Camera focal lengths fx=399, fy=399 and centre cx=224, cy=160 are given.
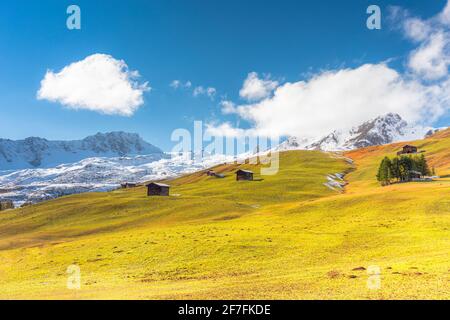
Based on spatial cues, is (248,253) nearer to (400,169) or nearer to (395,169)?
(395,169)

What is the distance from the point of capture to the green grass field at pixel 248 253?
29.1m

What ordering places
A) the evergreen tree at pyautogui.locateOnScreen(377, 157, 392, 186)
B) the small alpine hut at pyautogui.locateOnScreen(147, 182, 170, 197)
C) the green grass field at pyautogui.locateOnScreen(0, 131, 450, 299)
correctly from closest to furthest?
the green grass field at pyautogui.locateOnScreen(0, 131, 450, 299), the evergreen tree at pyautogui.locateOnScreen(377, 157, 392, 186), the small alpine hut at pyautogui.locateOnScreen(147, 182, 170, 197)

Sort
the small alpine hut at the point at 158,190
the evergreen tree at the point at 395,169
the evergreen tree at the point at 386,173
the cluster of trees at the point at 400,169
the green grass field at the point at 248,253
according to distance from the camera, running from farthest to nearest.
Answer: the small alpine hut at the point at 158,190
the evergreen tree at the point at 395,169
the cluster of trees at the point at 400,169
the evergreen tree at the point at 386,173
the green grass field at the point at 248,253

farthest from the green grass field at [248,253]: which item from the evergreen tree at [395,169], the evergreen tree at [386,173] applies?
the evergreen tree at [395,169]

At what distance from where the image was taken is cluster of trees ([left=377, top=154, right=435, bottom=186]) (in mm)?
138875

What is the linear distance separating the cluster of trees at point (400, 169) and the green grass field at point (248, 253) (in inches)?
1912

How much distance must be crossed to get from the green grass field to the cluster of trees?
48.6 meters

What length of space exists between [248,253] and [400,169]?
110363 millimetres

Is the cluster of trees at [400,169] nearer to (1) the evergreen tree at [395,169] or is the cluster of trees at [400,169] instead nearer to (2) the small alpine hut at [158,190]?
(1) the evergreen tree at [395,169]

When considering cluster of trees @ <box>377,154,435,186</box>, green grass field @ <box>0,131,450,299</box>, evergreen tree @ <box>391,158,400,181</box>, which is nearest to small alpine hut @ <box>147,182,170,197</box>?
green grass field @ <box>0,131,450,299</box>

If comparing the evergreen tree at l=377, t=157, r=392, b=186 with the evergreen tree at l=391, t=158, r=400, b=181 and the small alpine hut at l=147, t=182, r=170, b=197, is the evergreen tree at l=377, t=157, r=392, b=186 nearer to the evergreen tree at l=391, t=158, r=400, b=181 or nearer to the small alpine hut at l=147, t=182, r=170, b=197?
the evergreen tree at l=391, t=158, r=400, b=181

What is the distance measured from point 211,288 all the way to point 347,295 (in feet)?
34.6

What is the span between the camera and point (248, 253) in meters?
47.2
